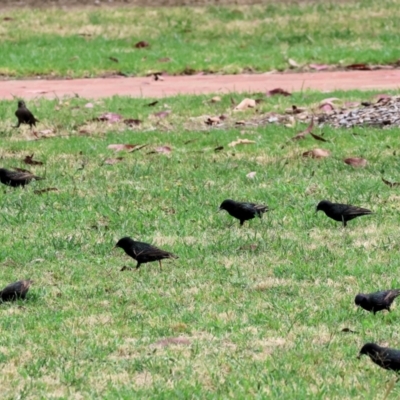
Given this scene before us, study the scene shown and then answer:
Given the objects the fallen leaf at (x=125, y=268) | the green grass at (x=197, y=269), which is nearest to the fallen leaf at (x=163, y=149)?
the green grass at (x=197, y=269)

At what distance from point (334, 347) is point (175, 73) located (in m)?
12.0

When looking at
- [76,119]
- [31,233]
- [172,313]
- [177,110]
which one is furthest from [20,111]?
[172,313]

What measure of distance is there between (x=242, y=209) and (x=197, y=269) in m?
1.12

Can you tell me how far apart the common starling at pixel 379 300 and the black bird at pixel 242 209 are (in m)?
2.33

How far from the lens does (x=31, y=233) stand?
28.6 ft

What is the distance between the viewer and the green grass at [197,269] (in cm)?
567

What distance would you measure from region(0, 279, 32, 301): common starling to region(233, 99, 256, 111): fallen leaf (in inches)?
281

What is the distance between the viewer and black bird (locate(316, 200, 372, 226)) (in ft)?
28.0

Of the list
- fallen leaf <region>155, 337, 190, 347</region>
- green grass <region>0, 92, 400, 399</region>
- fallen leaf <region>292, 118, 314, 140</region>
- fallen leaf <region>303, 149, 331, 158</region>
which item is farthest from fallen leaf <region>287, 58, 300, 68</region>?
fallen leaf <region>155, 337, 190, 347</region>

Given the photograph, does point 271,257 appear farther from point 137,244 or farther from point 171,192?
point 171,192

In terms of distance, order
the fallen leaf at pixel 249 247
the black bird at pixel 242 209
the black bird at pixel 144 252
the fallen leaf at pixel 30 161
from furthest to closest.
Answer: the fallen leaf at pixel 30 161, the black bird at pixel 242 209, the fallen leaf at pixel 249 247, the black bird at pixel 144 252

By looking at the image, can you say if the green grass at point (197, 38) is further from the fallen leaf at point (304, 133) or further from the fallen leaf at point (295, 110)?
the fallen leaf at point (304, 133)

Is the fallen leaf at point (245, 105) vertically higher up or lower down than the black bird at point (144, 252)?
lower down

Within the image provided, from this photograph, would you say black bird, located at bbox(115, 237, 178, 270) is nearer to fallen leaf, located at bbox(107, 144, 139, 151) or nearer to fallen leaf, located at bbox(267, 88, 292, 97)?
fallen leaf, located at bbox(107, 144, 139, 151)
